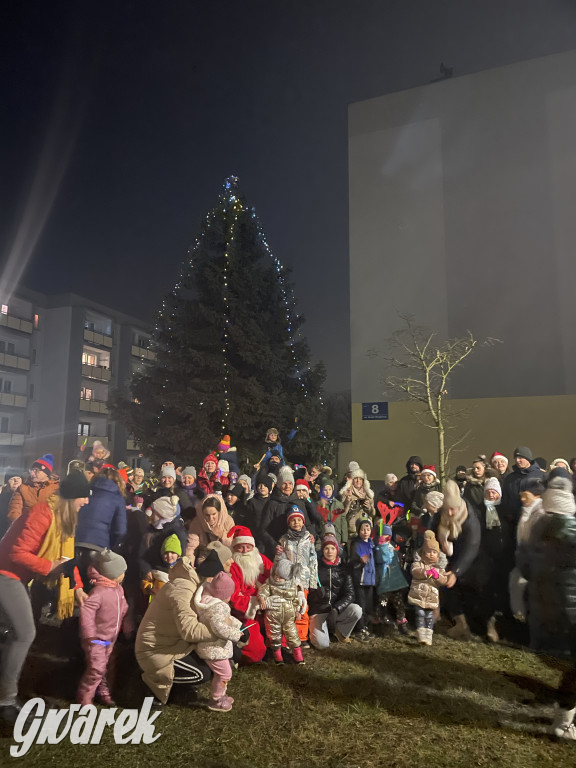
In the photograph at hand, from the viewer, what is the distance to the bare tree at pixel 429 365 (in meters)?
17.8

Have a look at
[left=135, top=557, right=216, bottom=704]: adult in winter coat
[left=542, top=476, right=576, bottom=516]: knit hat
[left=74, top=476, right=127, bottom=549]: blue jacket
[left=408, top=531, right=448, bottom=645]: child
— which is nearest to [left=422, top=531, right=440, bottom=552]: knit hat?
[left=408, top=531, right=448, bottom=645]: child

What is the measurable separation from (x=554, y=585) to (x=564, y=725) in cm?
97

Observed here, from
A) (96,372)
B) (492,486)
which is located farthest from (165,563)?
(96,372)

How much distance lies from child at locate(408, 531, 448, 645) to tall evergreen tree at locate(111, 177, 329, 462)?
12.6 m

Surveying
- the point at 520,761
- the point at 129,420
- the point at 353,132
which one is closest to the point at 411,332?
the point at 353,132

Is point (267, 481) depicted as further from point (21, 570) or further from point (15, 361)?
point (15, 361)

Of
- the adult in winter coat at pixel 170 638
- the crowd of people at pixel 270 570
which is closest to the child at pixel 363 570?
the crowd of people at pixel 270 570

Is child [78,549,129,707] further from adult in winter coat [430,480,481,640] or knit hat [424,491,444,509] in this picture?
knit hat [424,491,444,509]

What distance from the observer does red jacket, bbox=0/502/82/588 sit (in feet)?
14.1

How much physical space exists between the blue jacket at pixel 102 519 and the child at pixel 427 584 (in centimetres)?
331

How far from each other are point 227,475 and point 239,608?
4299 millimetres

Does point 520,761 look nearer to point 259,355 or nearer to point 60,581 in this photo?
point 60,581

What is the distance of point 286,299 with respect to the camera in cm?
2156

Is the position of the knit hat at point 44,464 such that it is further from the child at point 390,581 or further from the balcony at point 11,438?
the balcony at point 11,438
